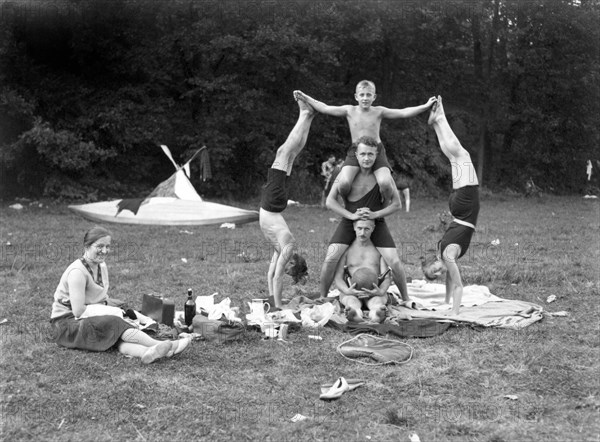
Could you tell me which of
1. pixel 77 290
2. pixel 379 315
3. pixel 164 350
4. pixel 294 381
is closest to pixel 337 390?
pixel 294 381

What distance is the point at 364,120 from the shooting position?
7898 millimetres

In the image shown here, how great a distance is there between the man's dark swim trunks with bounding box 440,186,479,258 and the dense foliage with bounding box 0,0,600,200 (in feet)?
44.5

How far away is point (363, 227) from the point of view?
301 inches

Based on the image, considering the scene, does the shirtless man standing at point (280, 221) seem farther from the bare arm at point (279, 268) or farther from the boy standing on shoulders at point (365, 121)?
the boy standing on shoulders at point (365, 121)

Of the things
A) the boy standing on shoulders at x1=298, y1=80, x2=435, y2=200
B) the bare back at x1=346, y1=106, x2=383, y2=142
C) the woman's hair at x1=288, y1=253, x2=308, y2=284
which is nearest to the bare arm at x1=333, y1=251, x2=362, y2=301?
the woman's hair at x1=288, y1=253, x2=308, y2=284

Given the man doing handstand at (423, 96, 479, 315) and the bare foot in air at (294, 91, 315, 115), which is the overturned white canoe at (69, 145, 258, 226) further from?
the man doing handstand at (423, 96, 479, 315)

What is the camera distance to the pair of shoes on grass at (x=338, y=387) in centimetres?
500

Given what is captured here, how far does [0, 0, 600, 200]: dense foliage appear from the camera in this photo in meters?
19.5

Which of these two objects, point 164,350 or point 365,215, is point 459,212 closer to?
point 365,215

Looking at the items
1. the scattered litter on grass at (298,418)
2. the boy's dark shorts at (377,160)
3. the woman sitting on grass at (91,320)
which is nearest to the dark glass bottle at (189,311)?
the woman sitting on grass at (91,320)

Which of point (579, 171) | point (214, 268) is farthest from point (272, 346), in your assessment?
point (579, 171)

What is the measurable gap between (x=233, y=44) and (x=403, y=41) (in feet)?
23.7

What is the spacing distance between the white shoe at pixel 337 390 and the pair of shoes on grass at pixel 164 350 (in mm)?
1408

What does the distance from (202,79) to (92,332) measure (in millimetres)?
15393
